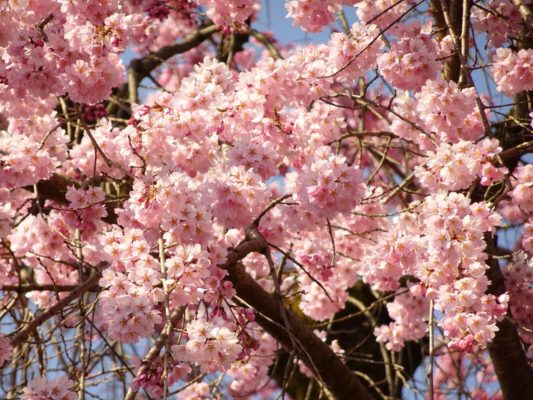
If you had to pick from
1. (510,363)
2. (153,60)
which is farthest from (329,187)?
(153,60)

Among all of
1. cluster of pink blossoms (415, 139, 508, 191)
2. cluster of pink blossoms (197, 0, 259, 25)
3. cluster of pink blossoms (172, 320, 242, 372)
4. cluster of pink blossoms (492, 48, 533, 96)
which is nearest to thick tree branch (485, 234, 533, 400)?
cluster of pink blossoms (415, 139, 508, 191)

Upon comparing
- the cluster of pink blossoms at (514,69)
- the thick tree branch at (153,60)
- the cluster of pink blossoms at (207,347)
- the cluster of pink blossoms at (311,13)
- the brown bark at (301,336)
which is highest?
the thick tree branch at (153,60)

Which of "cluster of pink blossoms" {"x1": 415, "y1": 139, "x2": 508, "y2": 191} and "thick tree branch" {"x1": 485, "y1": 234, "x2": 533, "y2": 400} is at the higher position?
"cluster of pink blossoms" {"x1": 415, "y1": 139, "x2": 508, "y2": 191}

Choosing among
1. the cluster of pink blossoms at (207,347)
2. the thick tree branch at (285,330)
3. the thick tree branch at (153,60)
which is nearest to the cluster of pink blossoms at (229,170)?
the cluster of pink blossoms at (207,347)

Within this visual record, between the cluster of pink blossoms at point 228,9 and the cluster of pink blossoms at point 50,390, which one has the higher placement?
the cluster of pink blossoms at point 228,9

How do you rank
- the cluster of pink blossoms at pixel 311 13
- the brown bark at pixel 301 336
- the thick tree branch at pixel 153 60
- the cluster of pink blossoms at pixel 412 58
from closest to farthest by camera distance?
the cluster of pink blossoms at pixel 412 58 → the brown bark at pixel 301 336 → the cluster of pink blossoms at pixel 311 13 → the thick tree branch at pixel 153 60

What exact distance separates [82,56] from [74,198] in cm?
53

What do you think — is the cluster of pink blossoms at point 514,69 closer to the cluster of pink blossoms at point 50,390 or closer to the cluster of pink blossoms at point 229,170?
the cluster of pink blossoms at point 229,170

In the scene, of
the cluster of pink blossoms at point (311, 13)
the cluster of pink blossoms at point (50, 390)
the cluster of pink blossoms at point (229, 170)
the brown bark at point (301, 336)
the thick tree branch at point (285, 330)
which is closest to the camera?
the cluster of pink blossoms at point (50, 390)

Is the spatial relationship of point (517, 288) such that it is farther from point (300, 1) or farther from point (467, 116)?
point (300, 1)

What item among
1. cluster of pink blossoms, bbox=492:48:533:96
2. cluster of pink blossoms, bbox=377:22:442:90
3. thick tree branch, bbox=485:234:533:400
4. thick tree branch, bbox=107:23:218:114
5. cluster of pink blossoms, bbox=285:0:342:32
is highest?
thick tree branch, bbox=107:23:218:114

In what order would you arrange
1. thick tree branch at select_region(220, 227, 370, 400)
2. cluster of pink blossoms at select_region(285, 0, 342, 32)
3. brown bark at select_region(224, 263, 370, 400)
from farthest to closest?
cluster of pink blossoms at select_region(285, 0, 342, 32), brown bark at select_region(224, 263, 370, 400), thick tree branch at select_region(220, 227, 370, 400)

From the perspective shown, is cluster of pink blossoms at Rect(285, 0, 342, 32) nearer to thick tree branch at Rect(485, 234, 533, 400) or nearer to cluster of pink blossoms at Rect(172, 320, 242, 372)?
thick tree branch at Rect(485, 234, 533, 400)

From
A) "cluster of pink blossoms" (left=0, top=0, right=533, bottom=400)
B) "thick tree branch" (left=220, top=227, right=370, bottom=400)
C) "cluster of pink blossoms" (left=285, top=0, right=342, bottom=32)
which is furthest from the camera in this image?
"cluster of pink blossoms" (left=285, top=0, right=342, bottom=32)
